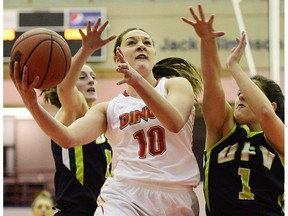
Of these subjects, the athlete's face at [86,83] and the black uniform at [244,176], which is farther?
the athlete's face at [86,83]

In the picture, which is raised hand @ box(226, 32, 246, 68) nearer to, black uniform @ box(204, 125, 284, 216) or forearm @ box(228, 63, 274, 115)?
forearm @ box(228, 63, 274, 115)

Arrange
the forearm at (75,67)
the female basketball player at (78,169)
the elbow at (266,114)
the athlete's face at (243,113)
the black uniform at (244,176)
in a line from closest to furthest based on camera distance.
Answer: the elbow at (266,114) → the black uniform at (244,176) → the athlete's face at (243,113) → the forearm at (75,67) → the female basketball player at (78,169)

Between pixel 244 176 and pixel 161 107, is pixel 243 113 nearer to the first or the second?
pixel 244 176

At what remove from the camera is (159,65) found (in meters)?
4.27

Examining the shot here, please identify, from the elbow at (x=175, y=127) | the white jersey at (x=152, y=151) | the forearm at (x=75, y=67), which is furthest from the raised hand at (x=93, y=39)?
the elbow at (x=175, y=127)

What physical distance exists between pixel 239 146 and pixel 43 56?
1.18m

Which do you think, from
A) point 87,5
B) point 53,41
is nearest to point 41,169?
point 87,5

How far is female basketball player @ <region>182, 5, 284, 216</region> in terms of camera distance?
364cm

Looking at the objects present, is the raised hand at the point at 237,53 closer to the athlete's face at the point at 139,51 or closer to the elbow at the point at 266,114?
the elbow at the point at 266,114

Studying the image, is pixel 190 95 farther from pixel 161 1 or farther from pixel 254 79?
pixel 161 1

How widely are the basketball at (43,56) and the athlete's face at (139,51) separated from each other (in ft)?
1.15

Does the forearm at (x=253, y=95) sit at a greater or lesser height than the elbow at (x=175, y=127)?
greater

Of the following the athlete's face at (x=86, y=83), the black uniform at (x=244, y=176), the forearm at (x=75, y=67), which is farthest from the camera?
the athlete's face at (x=86, y=83)

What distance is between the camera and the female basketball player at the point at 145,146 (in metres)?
3.61
